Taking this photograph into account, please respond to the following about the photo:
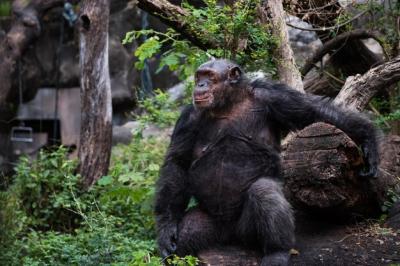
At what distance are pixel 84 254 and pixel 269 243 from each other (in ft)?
6.97

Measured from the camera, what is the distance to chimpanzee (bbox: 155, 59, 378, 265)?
20.2ft

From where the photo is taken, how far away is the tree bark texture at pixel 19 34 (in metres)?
13.1

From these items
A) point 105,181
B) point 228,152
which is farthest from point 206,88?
point 105,181

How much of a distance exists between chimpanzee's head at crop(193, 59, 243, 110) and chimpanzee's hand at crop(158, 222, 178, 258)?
3.75 feet

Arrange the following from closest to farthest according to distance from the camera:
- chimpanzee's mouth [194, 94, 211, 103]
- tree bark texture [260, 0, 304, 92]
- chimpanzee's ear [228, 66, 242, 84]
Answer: chimpanzee's mouth [194, 94, 211, 103] → chimpanzee's ear [228, 66, 242, 84] → tree bark texture [260, 0, 304, 92]

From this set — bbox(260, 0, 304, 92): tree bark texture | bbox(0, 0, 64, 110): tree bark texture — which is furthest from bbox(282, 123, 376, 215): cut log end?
bbox(0, 0, 64, 110): tree bark texture

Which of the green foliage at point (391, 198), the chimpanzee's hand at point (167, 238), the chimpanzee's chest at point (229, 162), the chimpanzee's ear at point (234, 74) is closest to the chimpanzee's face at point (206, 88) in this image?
the chimpanzee's ear at point (234, 74)

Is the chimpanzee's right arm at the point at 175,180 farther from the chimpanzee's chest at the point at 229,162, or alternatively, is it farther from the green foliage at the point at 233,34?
the green foliage at the point at 233,34

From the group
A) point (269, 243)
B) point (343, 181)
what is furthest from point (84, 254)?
point (343, 181)

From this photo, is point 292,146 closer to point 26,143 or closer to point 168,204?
point 168,204

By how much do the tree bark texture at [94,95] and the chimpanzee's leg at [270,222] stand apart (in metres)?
4.47

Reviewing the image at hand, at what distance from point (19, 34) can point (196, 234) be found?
8460mm

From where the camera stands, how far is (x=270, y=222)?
5.71 m

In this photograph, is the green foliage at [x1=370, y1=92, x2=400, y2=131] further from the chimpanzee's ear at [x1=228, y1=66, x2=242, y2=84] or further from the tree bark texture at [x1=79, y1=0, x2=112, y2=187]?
the tree bark texture at [x1=79, y1=0, x2=112, y2=187]
